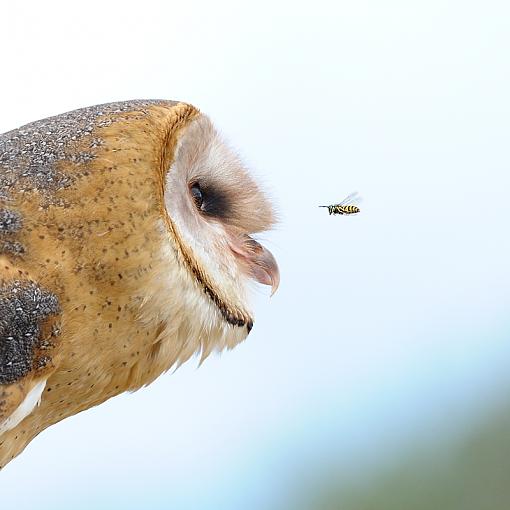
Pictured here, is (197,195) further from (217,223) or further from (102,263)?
(102,263)

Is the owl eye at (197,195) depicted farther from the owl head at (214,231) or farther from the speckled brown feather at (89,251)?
the speckled brown feather at (89,251)

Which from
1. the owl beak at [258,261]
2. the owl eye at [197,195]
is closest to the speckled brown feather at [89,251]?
the owl eye at [197,195]

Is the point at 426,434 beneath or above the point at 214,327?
beneath

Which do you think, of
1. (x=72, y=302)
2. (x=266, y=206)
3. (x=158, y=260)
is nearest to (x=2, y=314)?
(x=72, y=302)

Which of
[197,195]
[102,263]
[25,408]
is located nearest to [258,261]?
[197,195]

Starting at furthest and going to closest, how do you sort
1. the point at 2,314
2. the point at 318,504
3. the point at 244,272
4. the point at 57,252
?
the point at 318,504, the point at 244,272, the point at 57,252, the point at 2,314

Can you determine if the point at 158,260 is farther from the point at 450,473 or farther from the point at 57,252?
the point at 450,473
